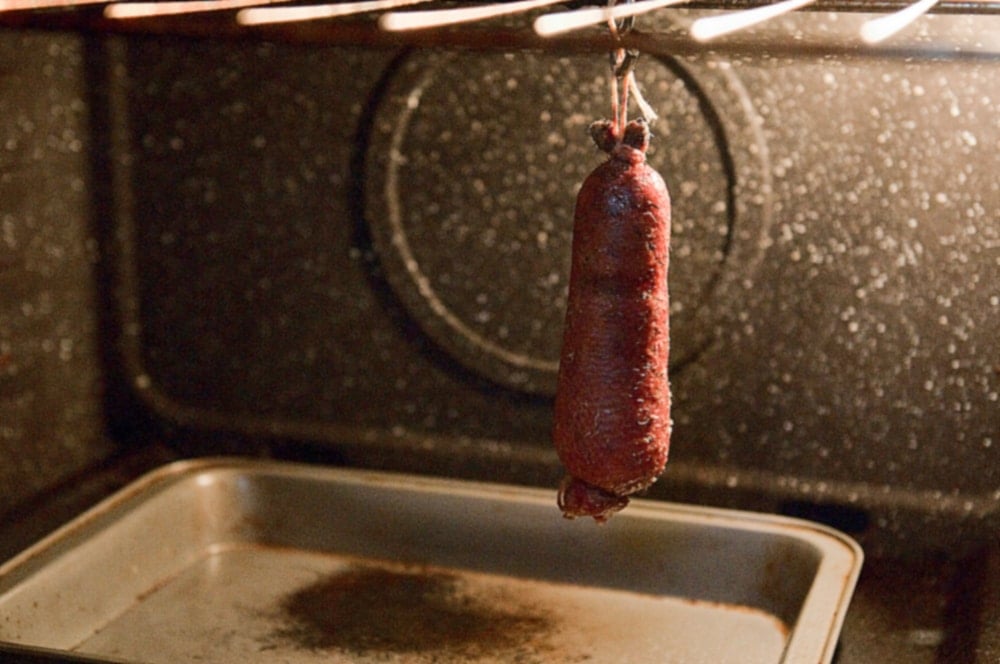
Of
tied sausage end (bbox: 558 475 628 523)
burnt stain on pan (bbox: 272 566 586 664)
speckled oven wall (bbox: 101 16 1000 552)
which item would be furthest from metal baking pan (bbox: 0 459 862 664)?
tied sausage end (bbox: 558 475 628 523)

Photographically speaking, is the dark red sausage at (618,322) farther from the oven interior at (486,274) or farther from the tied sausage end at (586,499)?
the oven interior at (486,274)

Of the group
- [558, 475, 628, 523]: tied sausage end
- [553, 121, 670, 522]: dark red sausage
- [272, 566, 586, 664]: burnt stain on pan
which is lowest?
[272, 566, 586, 664]: burnt stain on pan

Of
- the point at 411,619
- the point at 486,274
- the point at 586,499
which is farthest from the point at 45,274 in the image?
the point at 586,499

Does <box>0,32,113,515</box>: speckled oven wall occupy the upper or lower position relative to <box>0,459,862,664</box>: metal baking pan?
upper

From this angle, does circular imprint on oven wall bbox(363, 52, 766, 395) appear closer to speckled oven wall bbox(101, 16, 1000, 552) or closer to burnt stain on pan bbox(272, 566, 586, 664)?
speckled oven wall bbox(101, 16, 1000, 552)

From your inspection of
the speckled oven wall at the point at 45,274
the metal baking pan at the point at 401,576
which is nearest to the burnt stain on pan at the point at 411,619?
the metal baking pan at the point at 401,576

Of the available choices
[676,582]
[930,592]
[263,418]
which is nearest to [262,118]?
[263,418]

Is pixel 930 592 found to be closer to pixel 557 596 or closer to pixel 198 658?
pixel 557 596
